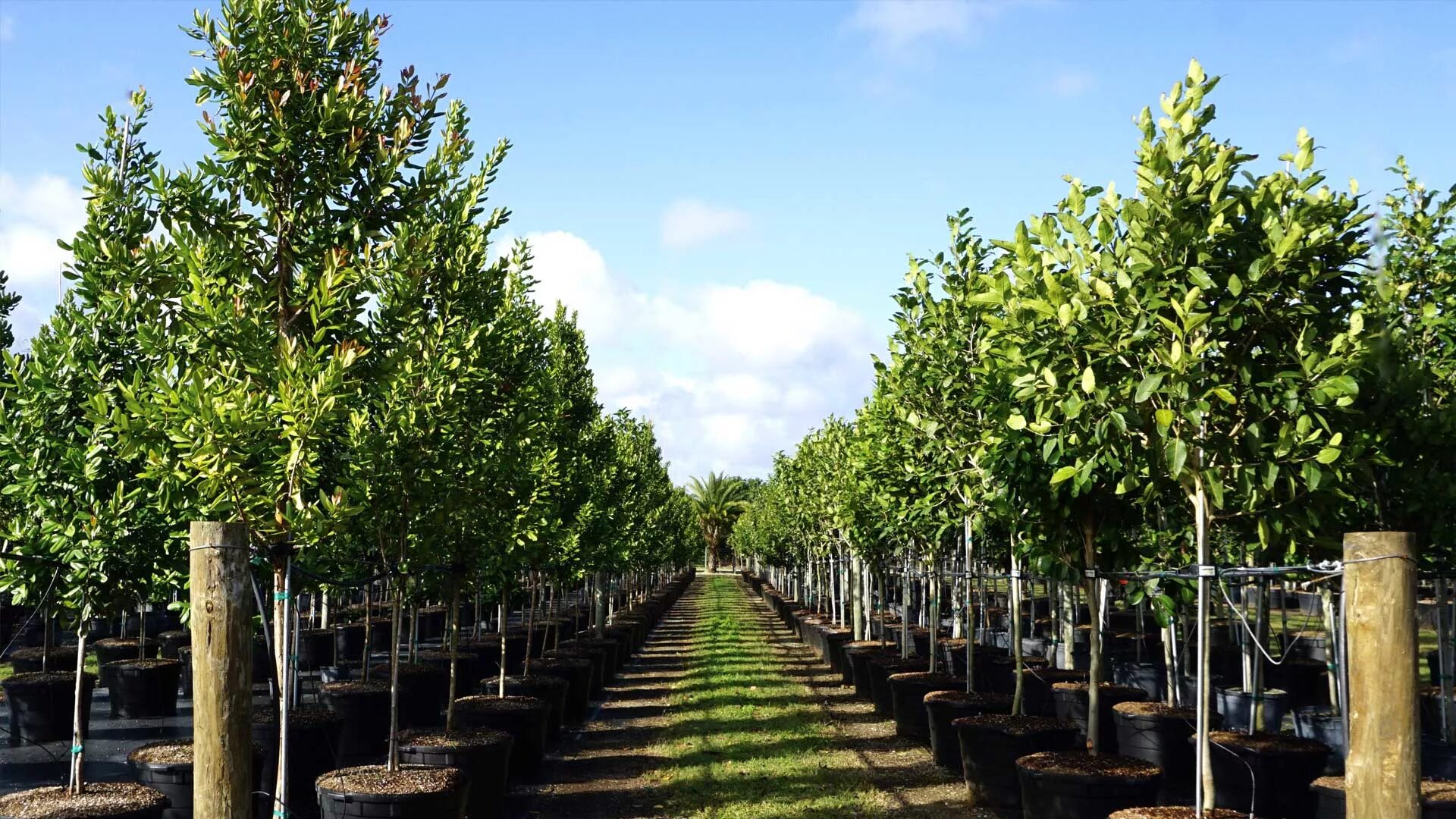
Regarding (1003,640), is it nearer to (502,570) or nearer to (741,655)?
(741,655)

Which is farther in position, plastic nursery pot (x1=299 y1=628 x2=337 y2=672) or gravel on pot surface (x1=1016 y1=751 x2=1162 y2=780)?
plastic nursery pot (x1=299 y1=628 x2=337 y2=672)

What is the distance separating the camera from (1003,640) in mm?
20984

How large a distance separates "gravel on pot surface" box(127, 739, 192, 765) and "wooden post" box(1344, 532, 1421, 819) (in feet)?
22.7

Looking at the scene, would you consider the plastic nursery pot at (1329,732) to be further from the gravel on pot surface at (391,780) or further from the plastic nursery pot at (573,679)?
the plastic nursery pot at (573,679)

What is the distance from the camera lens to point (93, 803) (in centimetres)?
687

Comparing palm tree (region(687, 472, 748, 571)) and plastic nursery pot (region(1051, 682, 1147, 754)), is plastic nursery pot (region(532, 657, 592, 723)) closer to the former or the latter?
plastic nursery pot (region(1051, 682, 1147, 754))

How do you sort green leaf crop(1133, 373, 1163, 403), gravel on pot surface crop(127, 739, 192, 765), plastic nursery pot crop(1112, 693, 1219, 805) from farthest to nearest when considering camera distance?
plastic nursery pot crop(1112, 693, 1219, 805)
gravel on pot surface crop(127, 739, 192, 765)
green leaf crop(1133, 373, 1163, 403)

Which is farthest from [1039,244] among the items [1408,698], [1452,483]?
[1452,483]

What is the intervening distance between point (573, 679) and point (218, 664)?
985 cm

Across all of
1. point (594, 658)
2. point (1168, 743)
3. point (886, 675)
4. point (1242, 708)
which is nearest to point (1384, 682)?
point (1168, 743)

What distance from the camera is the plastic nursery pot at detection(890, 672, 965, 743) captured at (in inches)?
480

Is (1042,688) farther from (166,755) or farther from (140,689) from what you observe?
(140,689)

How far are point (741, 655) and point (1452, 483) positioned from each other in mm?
15731

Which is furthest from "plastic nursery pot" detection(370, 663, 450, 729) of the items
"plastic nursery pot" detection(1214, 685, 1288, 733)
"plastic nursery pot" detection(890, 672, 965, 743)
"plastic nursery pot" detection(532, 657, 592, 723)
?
"plastic nursery pot" detection(1214, 685, 1288, 733)
